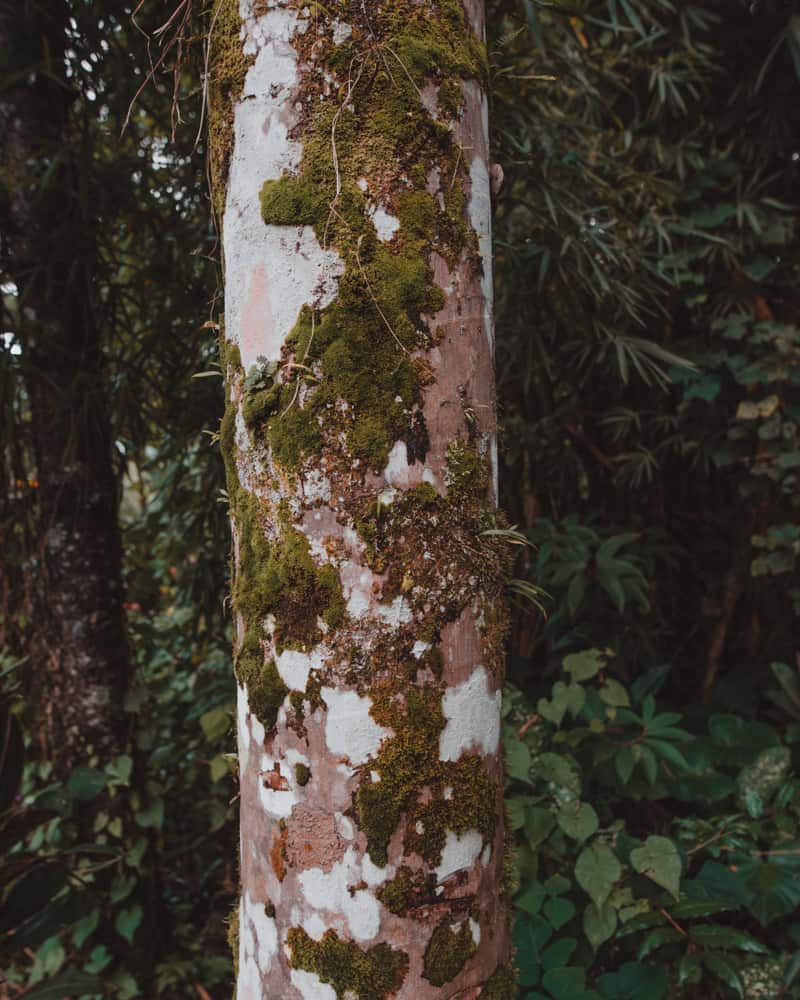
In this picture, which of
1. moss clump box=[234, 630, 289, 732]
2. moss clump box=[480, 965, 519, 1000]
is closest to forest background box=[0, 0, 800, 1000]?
moss clump box=[480, 965, 519, 1000]

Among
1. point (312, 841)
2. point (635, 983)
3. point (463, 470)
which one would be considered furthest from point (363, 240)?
point (635, 983)

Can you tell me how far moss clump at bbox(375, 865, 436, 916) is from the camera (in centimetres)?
66

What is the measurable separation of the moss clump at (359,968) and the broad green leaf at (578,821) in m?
0.82

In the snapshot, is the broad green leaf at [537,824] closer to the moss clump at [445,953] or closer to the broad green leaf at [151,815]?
the moss clump at [445,953]

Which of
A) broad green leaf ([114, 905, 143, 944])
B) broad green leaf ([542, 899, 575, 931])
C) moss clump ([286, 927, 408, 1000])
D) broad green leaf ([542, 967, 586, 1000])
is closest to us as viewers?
moss clump ([286, 927, 408, 1000])

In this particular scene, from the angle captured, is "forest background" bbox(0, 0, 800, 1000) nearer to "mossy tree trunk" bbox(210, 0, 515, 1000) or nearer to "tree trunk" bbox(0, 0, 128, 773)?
"tree trunk" bbox(0, 0, 128, 773)

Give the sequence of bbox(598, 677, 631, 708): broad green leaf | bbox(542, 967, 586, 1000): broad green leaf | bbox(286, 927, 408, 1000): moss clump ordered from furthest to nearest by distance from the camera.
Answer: bbox(598, 677, 631, 708): broad green leaf → bbox(542, 967, 586, 1000): broad green leaf → bbox(286, 927, 408, 1000): moss clump

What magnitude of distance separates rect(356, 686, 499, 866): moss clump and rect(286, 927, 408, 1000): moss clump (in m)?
0.09

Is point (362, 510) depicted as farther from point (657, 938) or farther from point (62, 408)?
point (62, 408)

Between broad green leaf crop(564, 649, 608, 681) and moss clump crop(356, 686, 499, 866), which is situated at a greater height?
moss clump crop(356, 686, 499, 866)

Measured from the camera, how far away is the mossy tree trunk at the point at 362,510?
2.19 feet

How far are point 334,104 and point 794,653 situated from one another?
2.14 metres

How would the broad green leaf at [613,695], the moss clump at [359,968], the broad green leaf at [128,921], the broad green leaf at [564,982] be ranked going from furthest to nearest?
1. the broad green leaf at [128,921]
2. the broad green leaf at [613,695]
3. the broad green leaf at [564,982]
4. the moss clump at [359,968]

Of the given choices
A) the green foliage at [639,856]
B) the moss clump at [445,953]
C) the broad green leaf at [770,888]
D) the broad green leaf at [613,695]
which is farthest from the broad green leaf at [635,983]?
the moss clump at [445,953]
